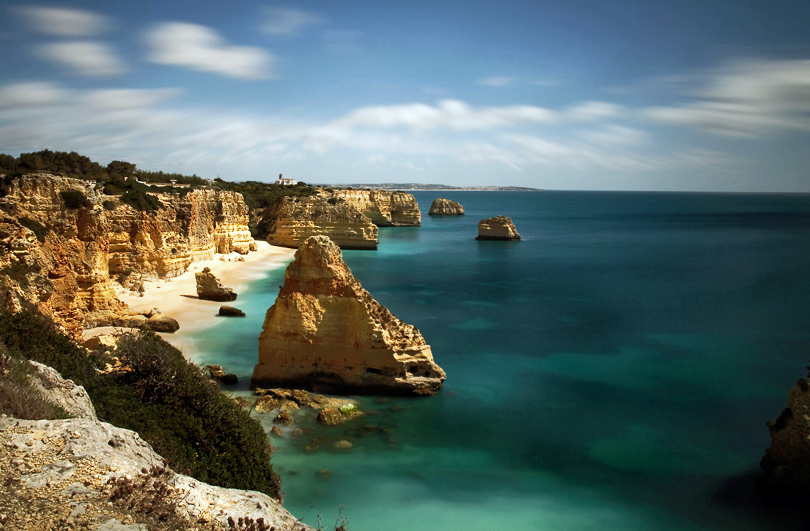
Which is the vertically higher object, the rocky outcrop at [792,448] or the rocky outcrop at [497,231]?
the rocky outcrop at [497,231]

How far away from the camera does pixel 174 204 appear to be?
34656mm

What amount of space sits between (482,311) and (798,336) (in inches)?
625

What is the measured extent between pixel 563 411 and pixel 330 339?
7752 millimetres

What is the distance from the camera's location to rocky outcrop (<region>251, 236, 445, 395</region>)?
52.9 feet

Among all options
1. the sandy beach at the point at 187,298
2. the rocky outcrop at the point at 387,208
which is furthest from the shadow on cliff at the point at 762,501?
the rocky outcrop at the point at 387,208

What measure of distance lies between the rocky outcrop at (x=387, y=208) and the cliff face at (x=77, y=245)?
4525 cm

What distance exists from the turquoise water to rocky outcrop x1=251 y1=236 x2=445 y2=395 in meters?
0.90

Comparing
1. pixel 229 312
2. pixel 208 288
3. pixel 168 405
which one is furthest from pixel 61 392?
pixel 208 288

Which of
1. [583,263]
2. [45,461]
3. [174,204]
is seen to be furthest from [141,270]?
[583,263]

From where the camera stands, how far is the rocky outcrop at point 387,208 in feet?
268

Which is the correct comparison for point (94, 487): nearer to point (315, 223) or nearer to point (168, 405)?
point (168, 405)

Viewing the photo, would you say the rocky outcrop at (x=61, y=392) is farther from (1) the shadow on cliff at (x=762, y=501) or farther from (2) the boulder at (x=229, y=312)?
(2) the boulder at (x=229, y=312)

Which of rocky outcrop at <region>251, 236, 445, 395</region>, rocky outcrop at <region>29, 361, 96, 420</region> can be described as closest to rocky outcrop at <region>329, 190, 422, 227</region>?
rocky outcrop at <region>251, 236, 445, 395</region>

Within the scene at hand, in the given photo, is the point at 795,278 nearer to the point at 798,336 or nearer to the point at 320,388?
the point at 798,336
